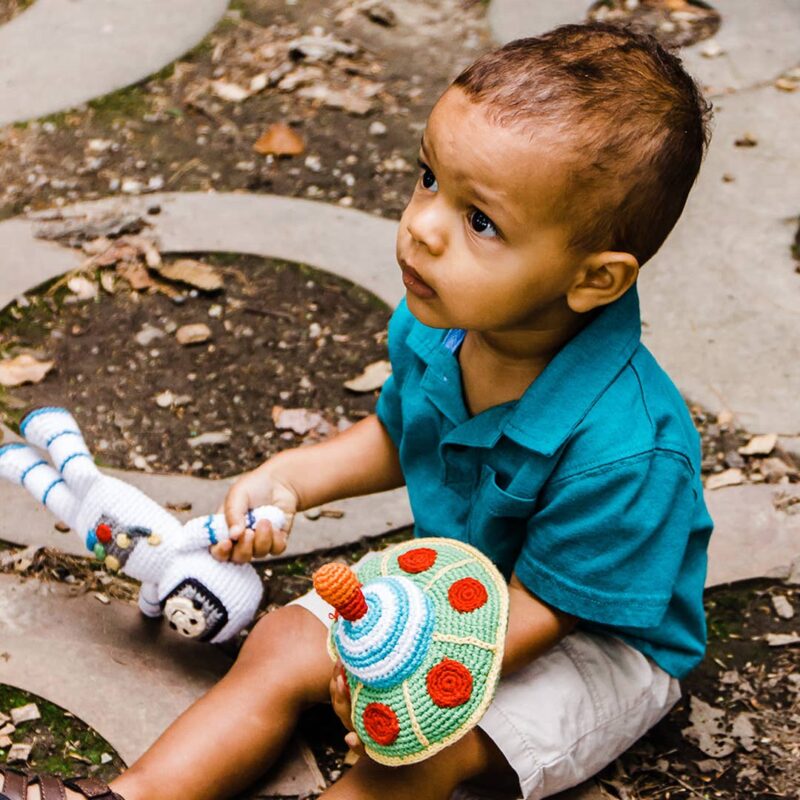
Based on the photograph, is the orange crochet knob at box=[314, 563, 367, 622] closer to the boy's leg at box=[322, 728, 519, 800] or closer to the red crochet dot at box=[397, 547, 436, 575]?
the red crochet dot at box=[397, 547, 436, 575]

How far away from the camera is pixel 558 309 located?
155 centimetres

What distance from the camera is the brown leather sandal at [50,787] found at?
157cm

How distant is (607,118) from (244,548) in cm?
84

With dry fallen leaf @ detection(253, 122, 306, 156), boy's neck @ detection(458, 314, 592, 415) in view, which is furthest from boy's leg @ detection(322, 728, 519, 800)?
dry fallen leaf @ detection(253, 122, 306, 156)

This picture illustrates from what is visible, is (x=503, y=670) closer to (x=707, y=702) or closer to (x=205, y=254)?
(x=707, y=702)

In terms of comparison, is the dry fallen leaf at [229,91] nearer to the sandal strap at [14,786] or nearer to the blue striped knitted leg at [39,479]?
the blue striped knitted leg at [39,479]

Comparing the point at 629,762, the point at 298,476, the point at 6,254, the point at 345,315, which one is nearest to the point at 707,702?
the point at 629,762

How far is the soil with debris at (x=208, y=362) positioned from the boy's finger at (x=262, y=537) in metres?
0.47

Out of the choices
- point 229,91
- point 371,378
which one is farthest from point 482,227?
point 229,91

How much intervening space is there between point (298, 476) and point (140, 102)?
1.77m

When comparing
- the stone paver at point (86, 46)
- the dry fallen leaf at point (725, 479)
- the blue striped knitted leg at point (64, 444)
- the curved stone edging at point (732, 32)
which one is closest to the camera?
the blue striped knitted leg at point (64, 444)

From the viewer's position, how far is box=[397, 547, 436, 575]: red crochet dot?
5.15ft

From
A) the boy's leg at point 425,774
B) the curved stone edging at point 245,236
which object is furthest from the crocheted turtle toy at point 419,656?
the curved stone edging at point 245,236

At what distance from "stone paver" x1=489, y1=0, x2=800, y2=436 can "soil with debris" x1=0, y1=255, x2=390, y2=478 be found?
650mm
